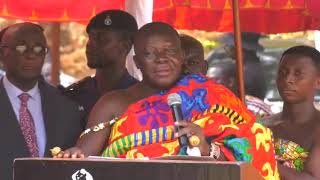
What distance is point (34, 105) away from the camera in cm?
516

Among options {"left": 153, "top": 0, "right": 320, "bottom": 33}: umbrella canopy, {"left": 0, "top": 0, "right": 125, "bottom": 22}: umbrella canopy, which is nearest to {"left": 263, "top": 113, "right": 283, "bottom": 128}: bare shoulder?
{"left": 153, "top": 0, "right": 320, "bottom": 33}: umbrella canopy

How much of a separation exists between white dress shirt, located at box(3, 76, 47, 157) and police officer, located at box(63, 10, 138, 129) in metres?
0.68

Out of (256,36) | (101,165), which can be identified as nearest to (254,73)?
(256,36)

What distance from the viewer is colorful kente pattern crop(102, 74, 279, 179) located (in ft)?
13.3

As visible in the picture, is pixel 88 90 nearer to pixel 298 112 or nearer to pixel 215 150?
pixel 298 112

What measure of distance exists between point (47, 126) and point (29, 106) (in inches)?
6.6

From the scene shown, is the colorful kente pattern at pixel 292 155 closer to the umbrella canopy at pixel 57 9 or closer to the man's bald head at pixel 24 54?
the man's bald head at pixel 24 54

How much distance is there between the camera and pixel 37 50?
5.14 metres

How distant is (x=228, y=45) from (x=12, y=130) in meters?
6.51

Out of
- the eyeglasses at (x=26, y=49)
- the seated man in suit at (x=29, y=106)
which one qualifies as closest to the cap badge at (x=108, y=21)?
the seated man in suit at (x=29, y=106)

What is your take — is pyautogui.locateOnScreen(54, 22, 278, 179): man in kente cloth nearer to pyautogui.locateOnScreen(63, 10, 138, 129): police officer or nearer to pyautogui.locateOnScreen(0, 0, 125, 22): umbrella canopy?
pyautogui.locateOnScreen(63, 10, 138, 129): police officer

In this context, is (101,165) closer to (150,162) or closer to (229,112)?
(150,162)

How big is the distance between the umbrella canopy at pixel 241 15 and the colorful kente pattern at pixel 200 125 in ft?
12.8

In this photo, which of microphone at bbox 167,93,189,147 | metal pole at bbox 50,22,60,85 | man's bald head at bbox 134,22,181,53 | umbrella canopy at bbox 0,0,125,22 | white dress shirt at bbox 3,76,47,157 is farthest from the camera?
metal pole at bbox 50,22,60,85
